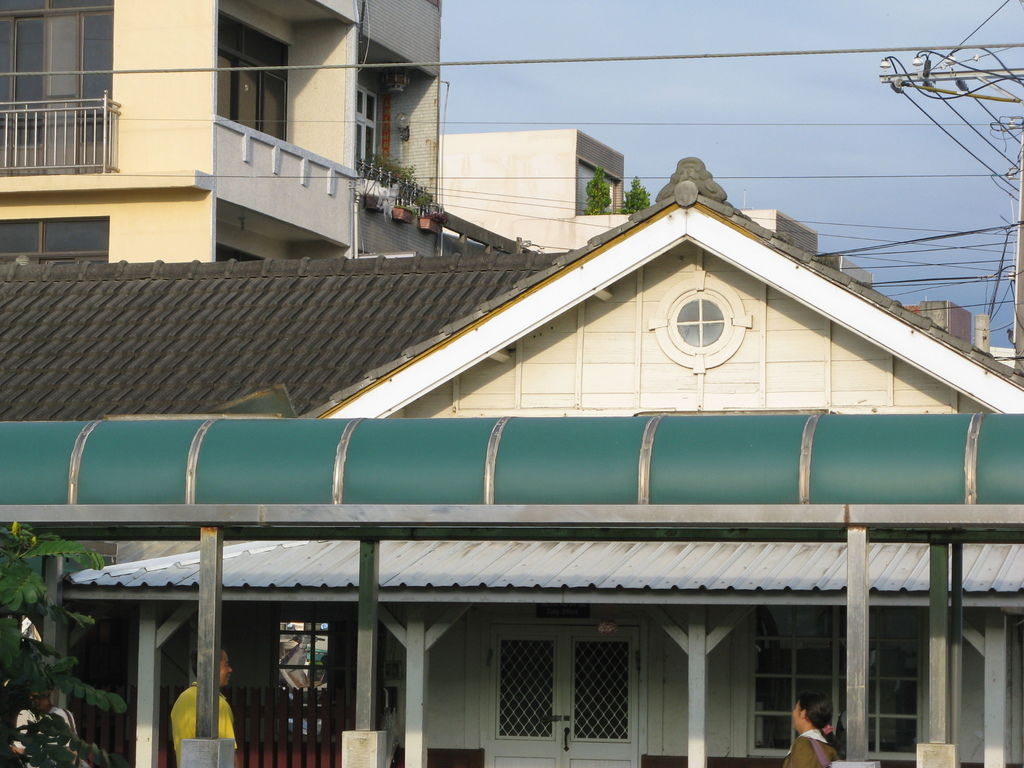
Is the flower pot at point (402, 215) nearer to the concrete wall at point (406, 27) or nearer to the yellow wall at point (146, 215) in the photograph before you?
the concrete wall at point (406, 27)

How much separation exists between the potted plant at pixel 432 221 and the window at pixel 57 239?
7757 millimetres

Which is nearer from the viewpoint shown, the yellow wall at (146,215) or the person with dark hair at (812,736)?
the person with dark hair at (812,736)

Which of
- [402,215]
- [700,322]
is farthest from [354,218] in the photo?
[700,322]

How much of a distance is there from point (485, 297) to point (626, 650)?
392 cm

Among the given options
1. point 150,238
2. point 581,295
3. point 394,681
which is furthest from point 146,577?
point 150,238

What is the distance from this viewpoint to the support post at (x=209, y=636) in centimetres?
1177

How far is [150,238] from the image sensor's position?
28.2 metres

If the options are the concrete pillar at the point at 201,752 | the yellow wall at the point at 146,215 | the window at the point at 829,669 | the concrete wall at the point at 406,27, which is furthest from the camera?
the concrete wall at the point at 406,27

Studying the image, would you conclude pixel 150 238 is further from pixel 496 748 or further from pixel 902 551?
pixel 902 551

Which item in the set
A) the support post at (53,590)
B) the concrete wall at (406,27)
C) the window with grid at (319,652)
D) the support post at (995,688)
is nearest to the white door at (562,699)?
the window with grid at (319,652)

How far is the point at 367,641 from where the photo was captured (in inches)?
510

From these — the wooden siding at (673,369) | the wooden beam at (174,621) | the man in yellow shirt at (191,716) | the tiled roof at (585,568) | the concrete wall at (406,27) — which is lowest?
the man in yellow shirt at (191,716)

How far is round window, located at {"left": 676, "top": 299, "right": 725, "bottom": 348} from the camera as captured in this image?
634 inches

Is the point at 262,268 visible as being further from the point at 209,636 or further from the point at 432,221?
the point at 432,221
